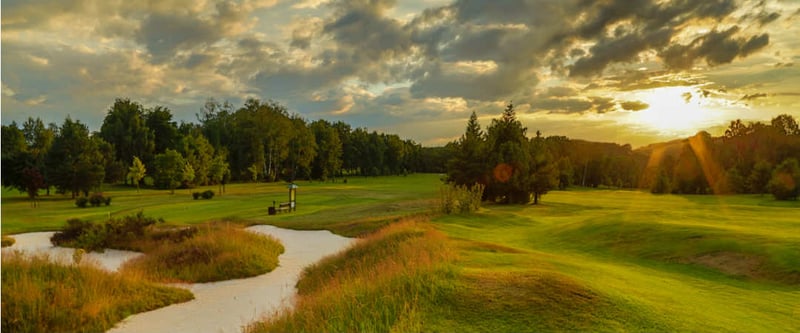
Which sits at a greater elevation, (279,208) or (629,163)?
(629,163)

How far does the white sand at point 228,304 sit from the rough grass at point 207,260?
1.73 feet

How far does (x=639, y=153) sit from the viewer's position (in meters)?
127

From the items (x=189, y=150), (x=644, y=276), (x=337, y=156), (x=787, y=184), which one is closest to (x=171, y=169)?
(x=189, y=150)

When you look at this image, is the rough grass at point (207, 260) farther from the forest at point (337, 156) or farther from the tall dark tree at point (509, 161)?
the tall dark tree at point (509, 161)

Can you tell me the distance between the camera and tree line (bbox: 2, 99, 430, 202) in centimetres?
3816

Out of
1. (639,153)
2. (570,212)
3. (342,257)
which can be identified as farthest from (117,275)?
(639,153)

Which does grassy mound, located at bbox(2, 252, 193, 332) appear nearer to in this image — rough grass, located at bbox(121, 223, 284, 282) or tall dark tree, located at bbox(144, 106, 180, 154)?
rough grass, located at bbox(121, 223, 284, 282)

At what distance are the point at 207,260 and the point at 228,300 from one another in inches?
173

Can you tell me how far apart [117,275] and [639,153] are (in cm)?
13825

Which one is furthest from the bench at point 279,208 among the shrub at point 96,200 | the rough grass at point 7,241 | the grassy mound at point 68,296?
Answer: the grassy mound at point 68,296

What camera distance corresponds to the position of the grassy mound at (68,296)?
962cm

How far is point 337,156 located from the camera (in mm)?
95125

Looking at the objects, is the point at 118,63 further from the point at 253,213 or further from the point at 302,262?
the point at 253,213

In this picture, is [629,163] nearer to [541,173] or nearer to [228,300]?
[541,173]
